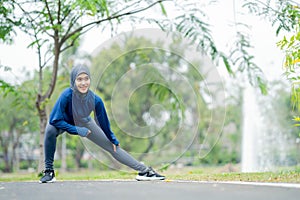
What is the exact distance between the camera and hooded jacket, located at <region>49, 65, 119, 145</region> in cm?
502

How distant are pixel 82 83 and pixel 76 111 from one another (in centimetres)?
30

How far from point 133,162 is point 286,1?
3519 millimetres

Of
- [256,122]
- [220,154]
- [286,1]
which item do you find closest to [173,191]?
[286,1]

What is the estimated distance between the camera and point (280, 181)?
174 inches

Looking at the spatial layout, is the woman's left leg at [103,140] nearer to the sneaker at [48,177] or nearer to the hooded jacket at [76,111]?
the hooded jacket at [76,111]

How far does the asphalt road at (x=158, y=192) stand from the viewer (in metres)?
3.56

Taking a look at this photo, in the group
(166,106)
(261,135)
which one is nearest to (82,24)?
(166,106)

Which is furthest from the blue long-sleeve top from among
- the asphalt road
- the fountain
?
the fountain

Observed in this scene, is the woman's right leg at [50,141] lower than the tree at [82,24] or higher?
lower

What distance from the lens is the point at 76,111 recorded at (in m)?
5.16

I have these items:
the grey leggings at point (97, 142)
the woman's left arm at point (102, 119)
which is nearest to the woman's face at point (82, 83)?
the woman's left arm at point (102, 119)

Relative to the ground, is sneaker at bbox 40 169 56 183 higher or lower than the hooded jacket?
lower

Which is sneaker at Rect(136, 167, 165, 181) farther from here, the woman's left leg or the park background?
the park background

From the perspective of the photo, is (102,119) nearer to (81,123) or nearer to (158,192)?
(81,123)
